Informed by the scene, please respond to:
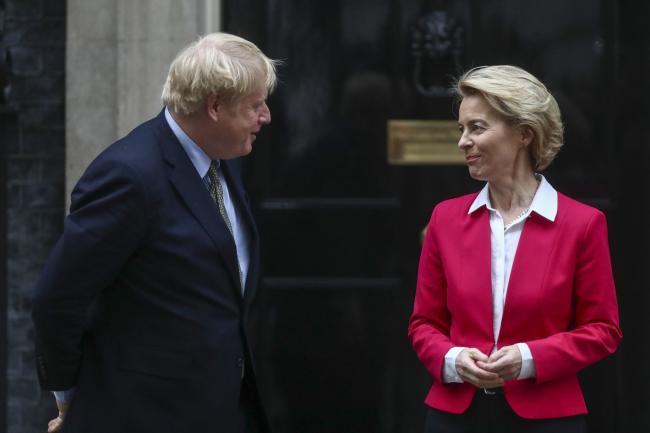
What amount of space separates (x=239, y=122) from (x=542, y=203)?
765 mm

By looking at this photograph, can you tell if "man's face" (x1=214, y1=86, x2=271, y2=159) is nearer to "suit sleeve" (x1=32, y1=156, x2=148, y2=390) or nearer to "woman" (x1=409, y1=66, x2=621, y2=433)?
"suit sleeve" (x1=32, y1=156, x2=148, y2=390)

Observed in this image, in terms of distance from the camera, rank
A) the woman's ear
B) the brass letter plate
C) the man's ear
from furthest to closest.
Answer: the brass letter plate, the woman's ear, the man's ear

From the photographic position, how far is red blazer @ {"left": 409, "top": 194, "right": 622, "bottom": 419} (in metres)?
3.10

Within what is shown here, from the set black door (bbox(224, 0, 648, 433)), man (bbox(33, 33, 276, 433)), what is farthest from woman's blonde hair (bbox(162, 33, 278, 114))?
black door (bbox(224, 0, 648, 433))

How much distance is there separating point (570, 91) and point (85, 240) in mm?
2859

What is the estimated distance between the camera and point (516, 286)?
123 inches

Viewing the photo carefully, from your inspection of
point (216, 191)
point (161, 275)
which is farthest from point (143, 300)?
point (216, 191)

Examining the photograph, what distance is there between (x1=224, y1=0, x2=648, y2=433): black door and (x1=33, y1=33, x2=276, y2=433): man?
2.19 m

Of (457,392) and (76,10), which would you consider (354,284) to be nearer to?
(76,10)

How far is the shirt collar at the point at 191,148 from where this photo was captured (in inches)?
122

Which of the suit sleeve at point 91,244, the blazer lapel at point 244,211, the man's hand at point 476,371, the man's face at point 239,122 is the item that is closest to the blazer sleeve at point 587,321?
the man's hand at point 476,371

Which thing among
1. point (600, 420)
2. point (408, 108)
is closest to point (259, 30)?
point (408, 108)

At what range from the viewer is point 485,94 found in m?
3.16

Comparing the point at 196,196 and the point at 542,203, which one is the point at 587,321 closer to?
the point at 542,203
